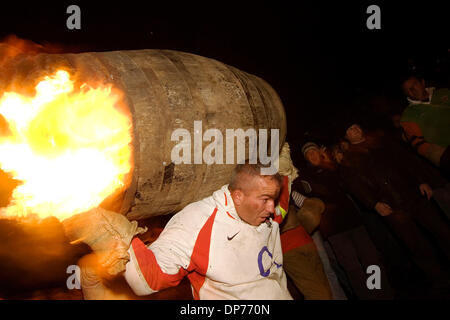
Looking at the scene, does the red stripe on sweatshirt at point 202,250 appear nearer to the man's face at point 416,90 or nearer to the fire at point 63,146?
the fire at point 63,146

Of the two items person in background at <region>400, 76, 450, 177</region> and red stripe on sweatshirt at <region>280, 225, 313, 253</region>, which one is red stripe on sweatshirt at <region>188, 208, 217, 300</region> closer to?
red stripe on sweatshirt at <region>280, 225, 313, 253</region>

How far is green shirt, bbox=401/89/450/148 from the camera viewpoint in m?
3.94

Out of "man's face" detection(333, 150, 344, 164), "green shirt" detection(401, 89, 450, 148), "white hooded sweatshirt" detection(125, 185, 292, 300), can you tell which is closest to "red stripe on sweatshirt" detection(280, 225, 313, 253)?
"white hooded sweatshirt" detection(125, 185, 292, 300)

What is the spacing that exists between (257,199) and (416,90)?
366 centimetres

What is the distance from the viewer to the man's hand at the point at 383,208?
3.98 meters

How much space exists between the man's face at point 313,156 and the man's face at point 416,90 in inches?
70.8

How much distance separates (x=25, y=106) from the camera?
171cm

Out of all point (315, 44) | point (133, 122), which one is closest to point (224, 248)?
point (133, 122)

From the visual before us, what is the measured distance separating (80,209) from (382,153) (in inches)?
176

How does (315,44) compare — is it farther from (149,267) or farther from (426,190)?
(149,267)

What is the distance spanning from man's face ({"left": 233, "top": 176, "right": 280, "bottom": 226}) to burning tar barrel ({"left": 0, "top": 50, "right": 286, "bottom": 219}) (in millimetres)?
284

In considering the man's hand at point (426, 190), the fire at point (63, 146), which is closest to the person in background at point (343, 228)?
the man's hand at point (426, 190)
